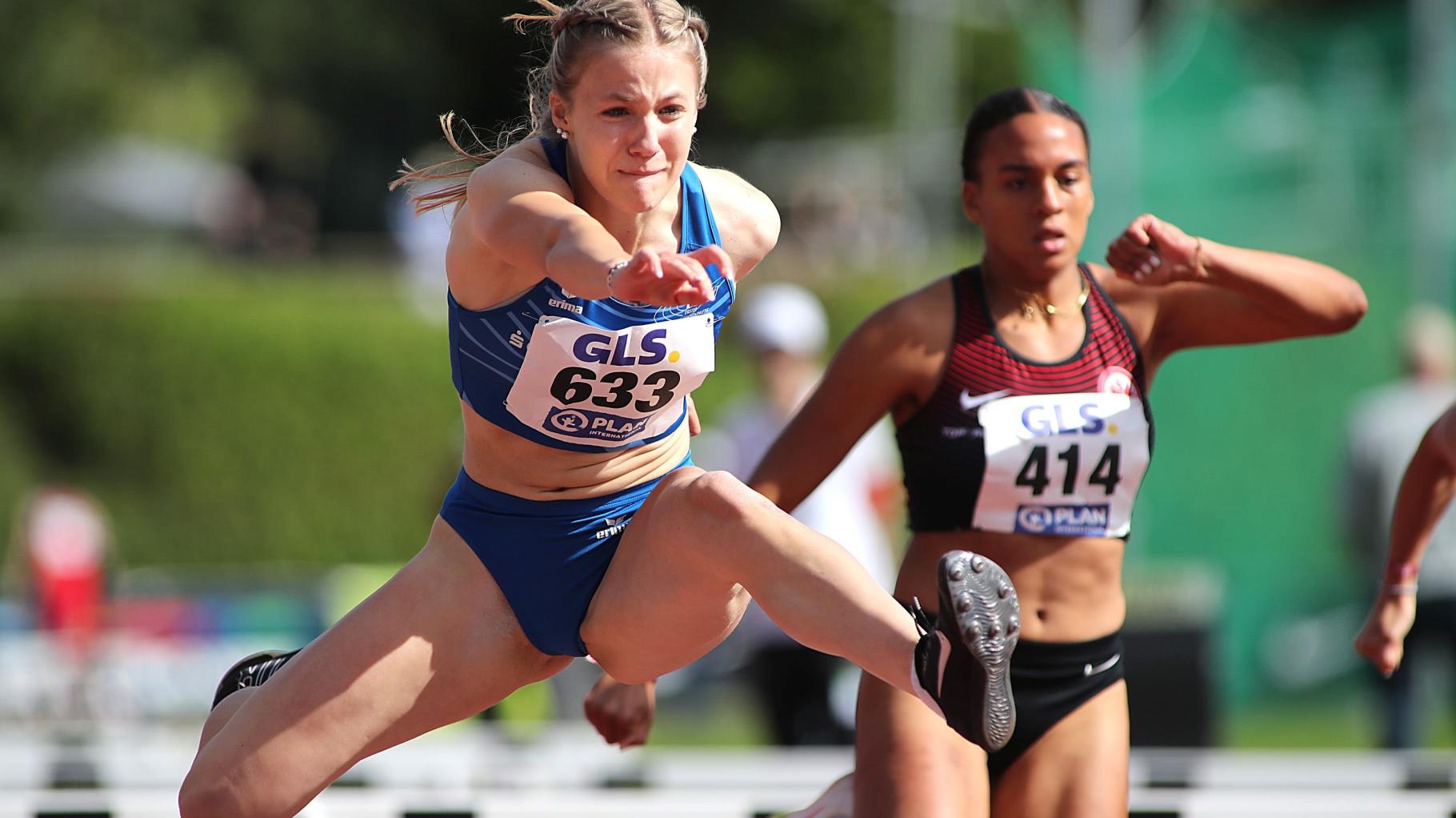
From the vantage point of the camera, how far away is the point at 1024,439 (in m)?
3.76

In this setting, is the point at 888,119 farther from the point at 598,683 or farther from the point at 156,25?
the point at 598,683

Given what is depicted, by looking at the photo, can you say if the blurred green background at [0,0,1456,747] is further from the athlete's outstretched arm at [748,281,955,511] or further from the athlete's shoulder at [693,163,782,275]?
the athlete's outstretched arm at [748,281,955,511]

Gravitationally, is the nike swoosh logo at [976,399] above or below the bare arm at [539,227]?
below

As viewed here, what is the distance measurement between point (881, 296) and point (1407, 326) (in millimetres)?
6760

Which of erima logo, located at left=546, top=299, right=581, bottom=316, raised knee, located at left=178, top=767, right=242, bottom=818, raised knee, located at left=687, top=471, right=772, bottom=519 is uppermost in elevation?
erima logo, located at left=546, top=299, right=581, bottom=316

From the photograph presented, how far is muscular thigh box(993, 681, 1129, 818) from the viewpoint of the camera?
12.1 feet

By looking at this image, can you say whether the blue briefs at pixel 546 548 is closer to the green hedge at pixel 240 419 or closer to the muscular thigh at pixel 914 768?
the muscular thigh at pixel 914 768

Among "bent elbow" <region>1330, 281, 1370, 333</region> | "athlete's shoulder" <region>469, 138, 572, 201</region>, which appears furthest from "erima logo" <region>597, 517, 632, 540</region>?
"bent elbow" <region>1330, 281, 1370, 333</region>

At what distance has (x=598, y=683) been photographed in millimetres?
4078

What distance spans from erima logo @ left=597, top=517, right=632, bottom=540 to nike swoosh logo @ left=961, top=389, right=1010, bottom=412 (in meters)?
0.78

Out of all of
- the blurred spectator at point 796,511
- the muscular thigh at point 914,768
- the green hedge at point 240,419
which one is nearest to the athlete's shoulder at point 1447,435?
the muscular thigh at point 914,768

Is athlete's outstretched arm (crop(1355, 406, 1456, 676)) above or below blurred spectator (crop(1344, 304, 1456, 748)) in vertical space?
above

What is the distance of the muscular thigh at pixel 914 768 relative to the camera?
3.54m

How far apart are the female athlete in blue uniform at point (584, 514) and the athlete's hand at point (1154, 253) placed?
775 millimetres
